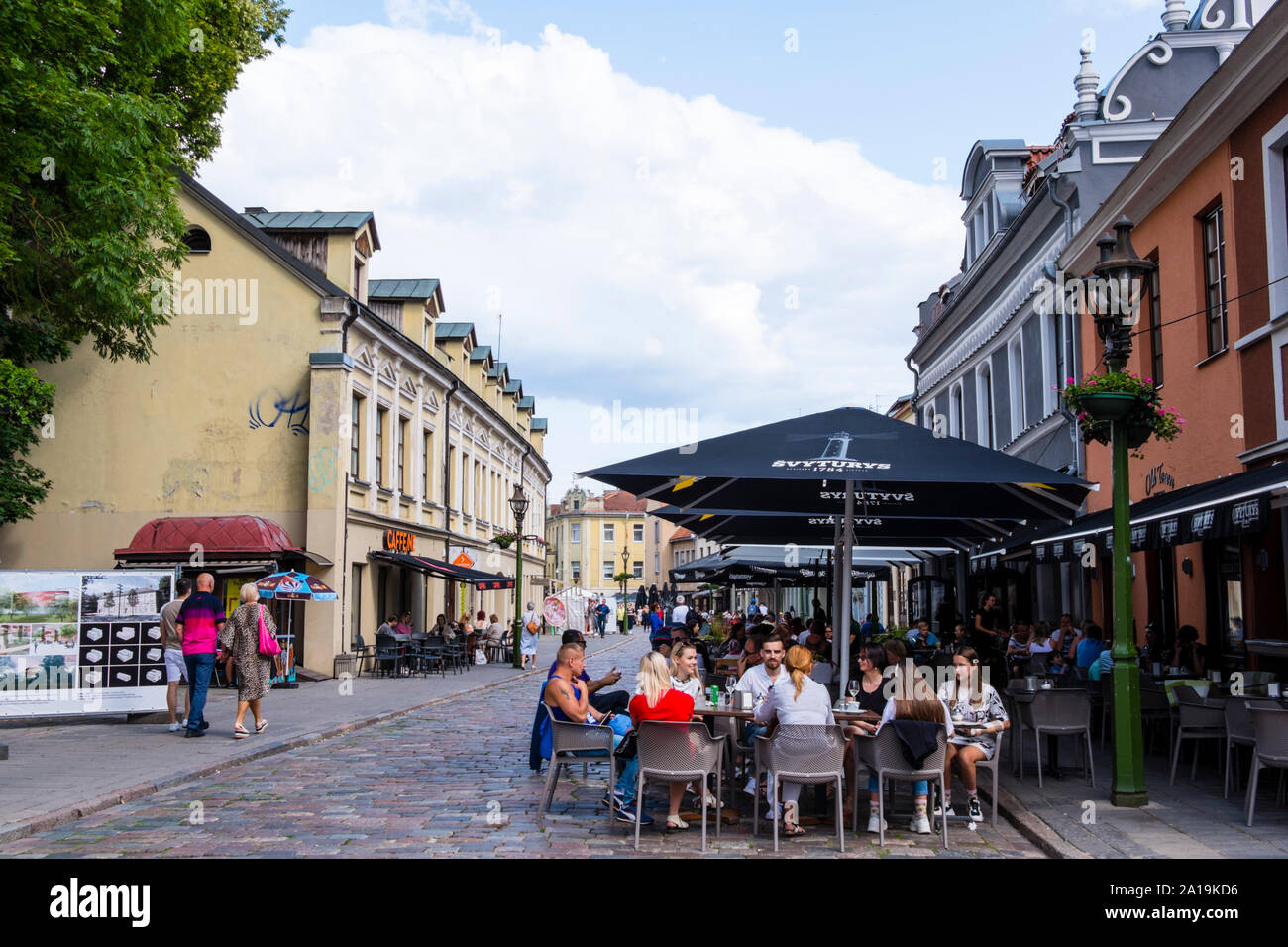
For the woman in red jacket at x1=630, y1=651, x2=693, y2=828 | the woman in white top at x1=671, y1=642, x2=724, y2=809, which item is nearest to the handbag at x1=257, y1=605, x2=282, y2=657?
the woman in white top at x1=671, y1=642, x2=724, y2=809

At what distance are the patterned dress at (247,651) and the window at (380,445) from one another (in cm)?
1489

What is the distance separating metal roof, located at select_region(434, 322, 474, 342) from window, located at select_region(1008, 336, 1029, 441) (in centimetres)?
1944

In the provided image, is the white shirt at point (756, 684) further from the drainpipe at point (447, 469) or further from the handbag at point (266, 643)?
the drainpipe at point (447, 469)

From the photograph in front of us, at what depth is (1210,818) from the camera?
28.0 feet

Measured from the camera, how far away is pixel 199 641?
13.8 m

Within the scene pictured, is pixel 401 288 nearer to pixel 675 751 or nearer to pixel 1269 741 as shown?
pixel 675 751

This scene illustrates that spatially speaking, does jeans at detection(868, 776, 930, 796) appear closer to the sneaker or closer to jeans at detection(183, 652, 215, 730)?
the sneaker

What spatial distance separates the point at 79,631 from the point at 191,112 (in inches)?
469

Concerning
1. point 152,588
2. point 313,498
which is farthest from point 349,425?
point 152,588

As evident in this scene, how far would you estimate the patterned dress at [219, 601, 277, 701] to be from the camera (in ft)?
44.9

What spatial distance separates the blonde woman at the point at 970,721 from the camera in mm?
8930

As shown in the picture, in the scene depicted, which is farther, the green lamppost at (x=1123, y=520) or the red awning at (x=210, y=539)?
the red awning at (x=210, y=539)

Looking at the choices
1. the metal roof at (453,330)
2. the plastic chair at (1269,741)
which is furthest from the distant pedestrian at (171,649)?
the metal roof at (453,330)

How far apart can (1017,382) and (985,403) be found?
345 centimetres
